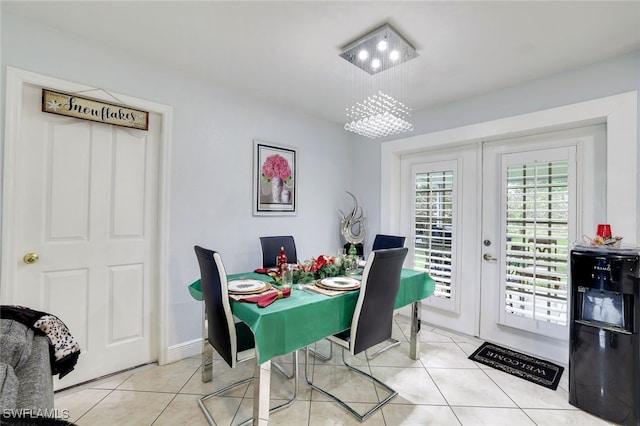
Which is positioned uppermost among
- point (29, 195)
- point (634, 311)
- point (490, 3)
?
point (490, 3)

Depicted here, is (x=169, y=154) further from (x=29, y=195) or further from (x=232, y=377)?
(x=232, y=377)

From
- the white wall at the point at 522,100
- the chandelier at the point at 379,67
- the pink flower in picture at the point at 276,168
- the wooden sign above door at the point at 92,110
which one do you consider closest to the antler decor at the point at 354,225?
the white wall at the point at 522,100

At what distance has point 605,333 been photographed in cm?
184

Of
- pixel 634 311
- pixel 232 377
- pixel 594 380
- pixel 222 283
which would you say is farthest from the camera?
pixel 232 377

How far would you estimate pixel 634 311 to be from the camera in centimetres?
176

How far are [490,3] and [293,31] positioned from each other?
1.19m

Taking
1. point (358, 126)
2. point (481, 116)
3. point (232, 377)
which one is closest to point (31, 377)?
point (232, 377)

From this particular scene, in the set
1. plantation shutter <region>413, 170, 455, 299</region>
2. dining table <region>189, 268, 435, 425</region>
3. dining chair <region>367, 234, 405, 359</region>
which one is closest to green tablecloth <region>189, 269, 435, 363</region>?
dining table <region>189, 268, 435, 425</region>

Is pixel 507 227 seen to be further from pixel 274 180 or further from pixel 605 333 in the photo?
pixel 274 180

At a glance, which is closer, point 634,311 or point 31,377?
point 31,377

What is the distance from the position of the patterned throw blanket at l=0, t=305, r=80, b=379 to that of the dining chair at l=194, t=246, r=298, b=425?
64cm

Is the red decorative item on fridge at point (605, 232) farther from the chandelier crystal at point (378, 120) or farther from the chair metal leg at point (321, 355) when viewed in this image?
the chair metal leg at point (321, 355)

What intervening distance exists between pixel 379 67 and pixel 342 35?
1.60 ft

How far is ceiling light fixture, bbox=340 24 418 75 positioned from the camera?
75.1 inches
